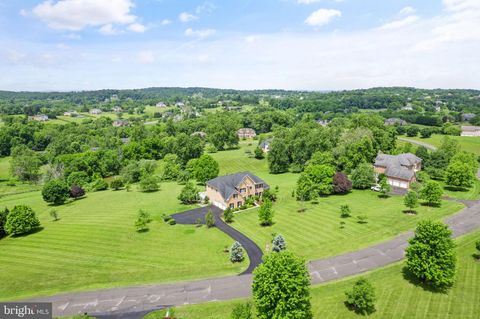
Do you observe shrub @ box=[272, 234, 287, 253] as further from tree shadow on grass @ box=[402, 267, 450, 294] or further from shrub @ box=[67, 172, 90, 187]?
shrub @ box=[67, 172, 90, 187]

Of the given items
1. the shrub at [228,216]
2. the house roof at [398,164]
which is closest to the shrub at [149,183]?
the shrub at [228,216]

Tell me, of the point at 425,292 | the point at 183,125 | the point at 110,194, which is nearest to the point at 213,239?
the point at 425,292

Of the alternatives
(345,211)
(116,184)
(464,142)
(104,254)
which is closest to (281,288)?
(104,254)

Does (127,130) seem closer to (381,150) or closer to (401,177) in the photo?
(381,150)

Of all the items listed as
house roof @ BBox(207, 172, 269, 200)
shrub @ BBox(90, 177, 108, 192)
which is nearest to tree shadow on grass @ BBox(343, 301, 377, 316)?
house roof @ BBox(207, 172, 269, 200)

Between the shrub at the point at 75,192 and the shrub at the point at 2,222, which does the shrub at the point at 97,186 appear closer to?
the shrub at the point at 75,192
